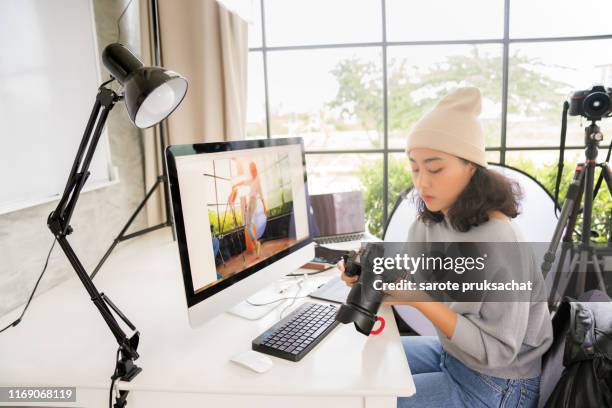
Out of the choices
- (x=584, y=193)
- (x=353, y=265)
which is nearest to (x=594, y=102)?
(x=584, y=193)

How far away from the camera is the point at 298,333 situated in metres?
0.99

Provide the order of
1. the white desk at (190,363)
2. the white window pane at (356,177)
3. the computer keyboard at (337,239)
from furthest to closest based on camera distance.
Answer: the white window pane at (356,177), the computer keyboard at (337,239), the white desk at (190,363)

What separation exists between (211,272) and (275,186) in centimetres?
33

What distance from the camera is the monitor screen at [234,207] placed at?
2.96ft

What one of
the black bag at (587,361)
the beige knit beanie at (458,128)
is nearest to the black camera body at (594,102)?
the beige knit beanie at (458,128)

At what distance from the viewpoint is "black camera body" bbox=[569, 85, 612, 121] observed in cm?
182

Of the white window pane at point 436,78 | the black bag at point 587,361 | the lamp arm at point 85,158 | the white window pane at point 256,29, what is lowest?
the black bag at point 587,361

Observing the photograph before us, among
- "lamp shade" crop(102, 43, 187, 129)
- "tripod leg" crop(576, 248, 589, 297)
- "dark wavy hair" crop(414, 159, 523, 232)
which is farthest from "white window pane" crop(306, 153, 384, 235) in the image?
"lamp shade" crop(102, 43, 187, 129)

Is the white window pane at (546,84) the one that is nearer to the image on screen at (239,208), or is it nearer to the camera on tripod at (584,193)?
the camera on tripod at (584,193)

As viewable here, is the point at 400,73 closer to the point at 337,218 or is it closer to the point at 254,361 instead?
the point at 337,218

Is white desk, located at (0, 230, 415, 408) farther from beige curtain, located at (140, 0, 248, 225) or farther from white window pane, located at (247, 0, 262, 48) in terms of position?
white window pane, located at (247, 0, 262, 48)

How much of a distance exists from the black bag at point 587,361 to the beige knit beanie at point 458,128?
44 cm

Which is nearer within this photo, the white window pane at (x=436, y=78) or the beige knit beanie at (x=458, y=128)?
the beige knit beanie at (x=458, y=128)

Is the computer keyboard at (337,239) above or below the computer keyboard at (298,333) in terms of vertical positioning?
above
